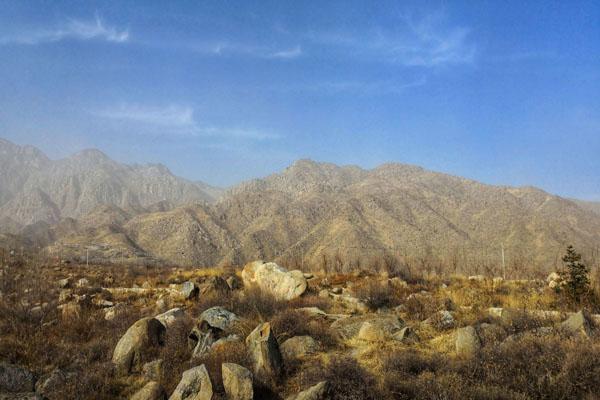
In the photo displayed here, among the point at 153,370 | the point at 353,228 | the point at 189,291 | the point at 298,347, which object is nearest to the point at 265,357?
the point at 298,347

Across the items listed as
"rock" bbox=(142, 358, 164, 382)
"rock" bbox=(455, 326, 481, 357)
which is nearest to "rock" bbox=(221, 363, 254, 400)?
"rock" bbox=(142, 358, 164, 382)

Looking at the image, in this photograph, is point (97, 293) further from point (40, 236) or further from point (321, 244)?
point (40, 236)

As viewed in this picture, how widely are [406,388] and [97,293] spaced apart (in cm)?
1784

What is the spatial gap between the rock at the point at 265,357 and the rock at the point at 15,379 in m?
3.85

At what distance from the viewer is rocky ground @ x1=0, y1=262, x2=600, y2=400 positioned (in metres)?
6.46

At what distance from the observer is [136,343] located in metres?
9.21

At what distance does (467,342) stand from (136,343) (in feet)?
22.8

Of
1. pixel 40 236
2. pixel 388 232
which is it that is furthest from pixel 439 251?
pixel 40 236

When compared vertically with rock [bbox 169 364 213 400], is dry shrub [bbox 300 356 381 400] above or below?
above

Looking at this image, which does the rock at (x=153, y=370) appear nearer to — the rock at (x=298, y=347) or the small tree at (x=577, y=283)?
the rock at (x=298, y=347)

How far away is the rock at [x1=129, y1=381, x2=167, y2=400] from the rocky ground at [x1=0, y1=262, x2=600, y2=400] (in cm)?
2

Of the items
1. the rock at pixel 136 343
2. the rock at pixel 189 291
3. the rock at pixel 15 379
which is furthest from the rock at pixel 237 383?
the rock at pixel 189 291

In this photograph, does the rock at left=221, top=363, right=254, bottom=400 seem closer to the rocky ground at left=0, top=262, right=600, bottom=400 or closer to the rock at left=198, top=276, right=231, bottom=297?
the rocky ground at left=0, top=262, right=600, bottom=400

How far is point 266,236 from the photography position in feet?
336
